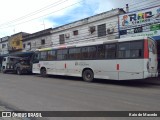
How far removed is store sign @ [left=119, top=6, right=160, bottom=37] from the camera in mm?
17594

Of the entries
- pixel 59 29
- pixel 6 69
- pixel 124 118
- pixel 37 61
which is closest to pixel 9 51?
pixel 6 69

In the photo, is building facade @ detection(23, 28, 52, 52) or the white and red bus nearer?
the white and red bus

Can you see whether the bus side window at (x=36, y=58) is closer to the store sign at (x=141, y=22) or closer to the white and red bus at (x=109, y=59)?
the white and red bus at (x=109, y=59)

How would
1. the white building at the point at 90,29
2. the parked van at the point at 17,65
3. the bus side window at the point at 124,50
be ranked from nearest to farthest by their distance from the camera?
the bus side window at the point at 124,50, the white building at the point at 90,29, the parked van at the point at 17,65

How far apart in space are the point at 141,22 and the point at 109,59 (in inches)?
217

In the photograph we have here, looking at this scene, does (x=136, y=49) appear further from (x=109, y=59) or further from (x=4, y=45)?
(x=4, y=45)

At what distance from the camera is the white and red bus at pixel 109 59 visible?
1346 cm

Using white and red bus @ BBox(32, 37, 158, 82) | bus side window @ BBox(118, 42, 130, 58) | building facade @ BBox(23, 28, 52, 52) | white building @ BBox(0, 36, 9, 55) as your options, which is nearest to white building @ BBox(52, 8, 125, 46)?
A: building facade @ BBox(23, 28, 52, 52)

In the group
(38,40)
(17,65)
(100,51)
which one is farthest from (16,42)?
(100,51)

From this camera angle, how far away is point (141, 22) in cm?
1859

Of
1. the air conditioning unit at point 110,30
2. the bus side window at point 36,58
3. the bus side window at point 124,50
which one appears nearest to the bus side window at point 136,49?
the bus side window at point 124,50

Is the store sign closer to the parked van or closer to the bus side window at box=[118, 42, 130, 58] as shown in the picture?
the bus side window at box=[118, 42, 130, 58]

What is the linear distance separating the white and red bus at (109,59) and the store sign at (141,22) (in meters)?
3.49

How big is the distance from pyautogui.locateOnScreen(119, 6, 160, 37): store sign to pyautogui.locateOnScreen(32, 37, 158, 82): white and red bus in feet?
11.4
